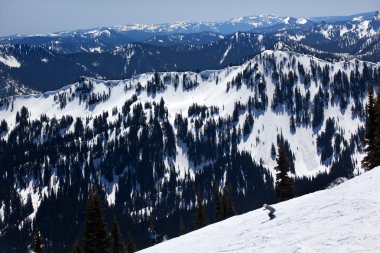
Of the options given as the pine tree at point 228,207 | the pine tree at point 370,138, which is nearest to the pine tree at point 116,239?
the pine tree at point 228,207

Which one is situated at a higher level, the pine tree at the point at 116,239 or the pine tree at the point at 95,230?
the pine tree at the point at 95,230

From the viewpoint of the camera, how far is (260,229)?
105 ft

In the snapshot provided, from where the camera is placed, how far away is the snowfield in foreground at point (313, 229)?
22938 millimetres

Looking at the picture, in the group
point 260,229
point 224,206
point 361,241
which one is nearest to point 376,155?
point 224,206

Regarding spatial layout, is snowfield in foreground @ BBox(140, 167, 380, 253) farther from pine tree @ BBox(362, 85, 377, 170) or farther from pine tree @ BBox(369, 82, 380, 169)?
pine tree @ BBox(362, 85, 377, 170)

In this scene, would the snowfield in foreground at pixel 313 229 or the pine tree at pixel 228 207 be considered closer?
the snowfield in foreground at pixel 313 229

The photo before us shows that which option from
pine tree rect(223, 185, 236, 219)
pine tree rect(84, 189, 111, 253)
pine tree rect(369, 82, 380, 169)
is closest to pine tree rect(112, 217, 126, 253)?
pine tree rect(223, 185, 236, 219)

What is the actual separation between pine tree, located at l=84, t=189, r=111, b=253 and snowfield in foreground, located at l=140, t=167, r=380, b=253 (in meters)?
16.6

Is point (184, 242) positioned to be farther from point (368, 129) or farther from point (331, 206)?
point (368, 129)

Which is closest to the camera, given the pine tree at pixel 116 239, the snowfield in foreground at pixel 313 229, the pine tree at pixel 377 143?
the snowfield in foreground at pixel 313 229

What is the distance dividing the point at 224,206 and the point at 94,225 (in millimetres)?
32840

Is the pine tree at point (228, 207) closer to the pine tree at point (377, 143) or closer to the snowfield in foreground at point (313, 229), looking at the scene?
the pine tree at point (377, 143)

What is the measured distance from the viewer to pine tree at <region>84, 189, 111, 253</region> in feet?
172

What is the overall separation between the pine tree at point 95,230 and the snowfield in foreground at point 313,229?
16.6 metres
